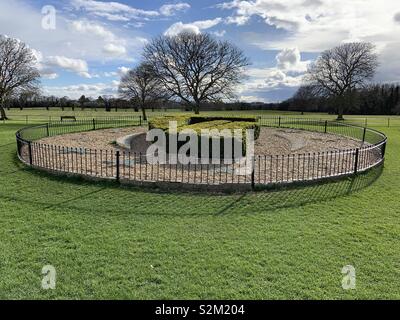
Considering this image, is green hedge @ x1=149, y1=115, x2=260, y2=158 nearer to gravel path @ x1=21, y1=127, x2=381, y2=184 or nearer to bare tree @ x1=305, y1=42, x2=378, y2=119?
gravel path @ x1=21, y1=127, x2=381, y2=184

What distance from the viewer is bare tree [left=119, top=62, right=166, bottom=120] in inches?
1410

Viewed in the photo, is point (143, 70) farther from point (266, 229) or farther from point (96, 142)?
point (266, 229)

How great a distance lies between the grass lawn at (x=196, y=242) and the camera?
3500 millimetres

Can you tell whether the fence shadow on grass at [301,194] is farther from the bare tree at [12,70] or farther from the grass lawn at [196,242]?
the bare tree at [12,70]

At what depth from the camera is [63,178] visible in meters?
8.00

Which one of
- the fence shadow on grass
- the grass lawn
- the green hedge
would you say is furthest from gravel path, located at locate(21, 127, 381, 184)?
the grass lawn

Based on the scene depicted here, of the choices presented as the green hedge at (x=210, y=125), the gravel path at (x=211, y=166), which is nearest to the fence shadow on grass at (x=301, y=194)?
the gravel path at (x=211, y=166)

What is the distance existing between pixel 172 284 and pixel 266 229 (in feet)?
7.09

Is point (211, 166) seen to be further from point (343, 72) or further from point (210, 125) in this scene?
point (343, 72)

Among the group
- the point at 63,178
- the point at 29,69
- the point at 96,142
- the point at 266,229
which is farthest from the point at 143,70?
the point at 266,229

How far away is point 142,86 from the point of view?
38.8 meters

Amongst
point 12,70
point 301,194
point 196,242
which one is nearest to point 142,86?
point 12,70

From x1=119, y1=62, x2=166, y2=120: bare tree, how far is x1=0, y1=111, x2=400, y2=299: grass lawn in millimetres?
30027

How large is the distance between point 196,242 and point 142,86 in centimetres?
3663
